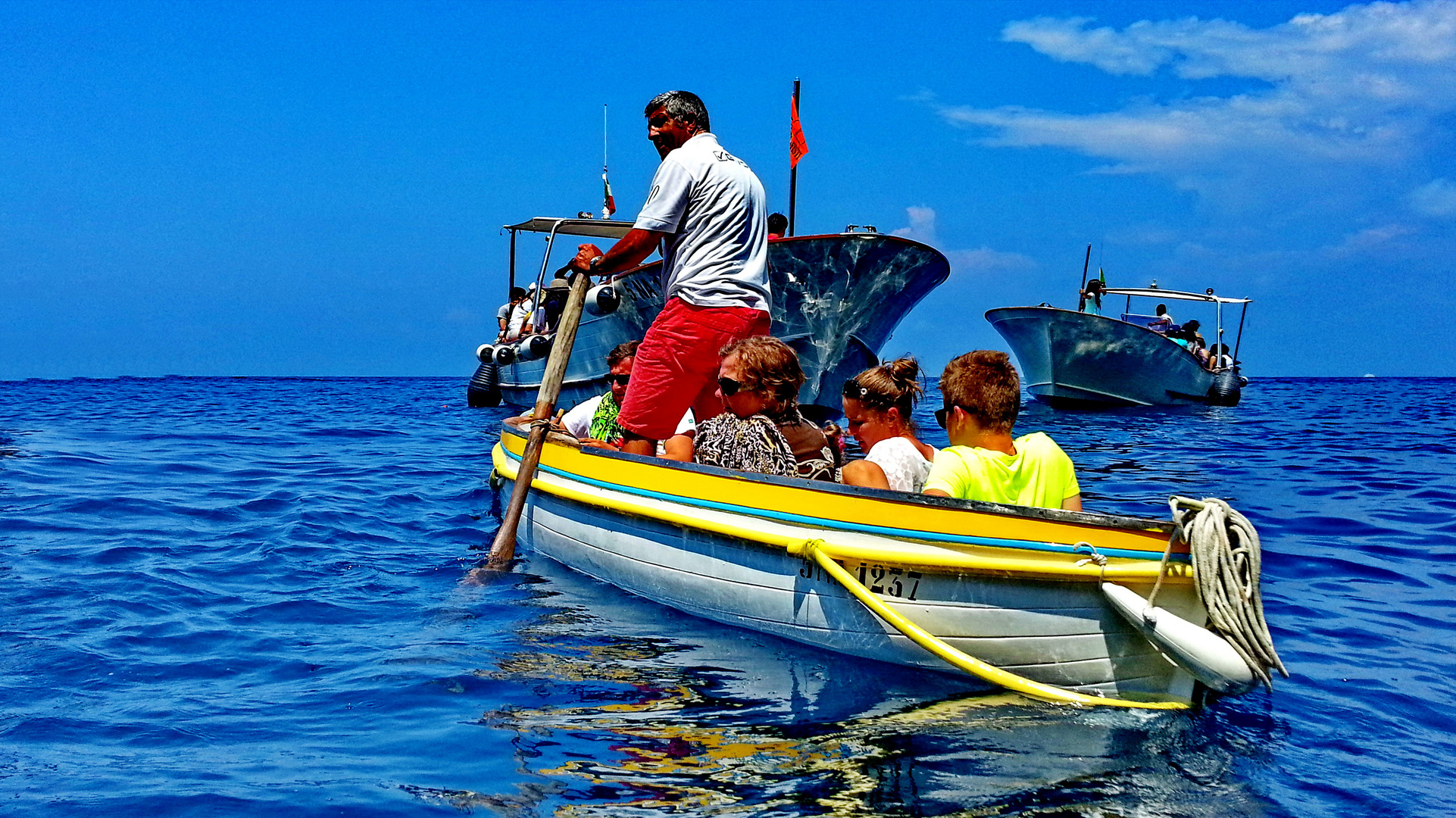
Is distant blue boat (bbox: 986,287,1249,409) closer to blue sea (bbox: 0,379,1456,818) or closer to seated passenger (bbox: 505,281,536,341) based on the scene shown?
seated passenger (bbox: 505,281,536,341)

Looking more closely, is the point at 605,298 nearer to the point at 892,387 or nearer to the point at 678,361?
the point at 678,361

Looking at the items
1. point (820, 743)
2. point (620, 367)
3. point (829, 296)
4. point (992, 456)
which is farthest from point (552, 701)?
point (829, 296)

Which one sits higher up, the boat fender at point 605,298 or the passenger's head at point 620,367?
the boat fender at point 605,298

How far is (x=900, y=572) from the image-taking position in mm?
4250

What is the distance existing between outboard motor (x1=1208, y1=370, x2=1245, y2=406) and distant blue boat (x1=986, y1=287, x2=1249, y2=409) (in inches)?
0.8

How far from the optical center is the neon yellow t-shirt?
14.2 ft

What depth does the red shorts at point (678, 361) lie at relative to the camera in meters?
5.77

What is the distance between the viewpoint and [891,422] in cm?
525

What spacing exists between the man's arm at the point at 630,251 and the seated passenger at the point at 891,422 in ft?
4.52

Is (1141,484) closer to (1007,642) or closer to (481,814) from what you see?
(1007,642)

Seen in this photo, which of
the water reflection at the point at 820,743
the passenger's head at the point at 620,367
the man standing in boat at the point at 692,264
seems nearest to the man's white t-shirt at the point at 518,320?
the passenger's head at the point at 620,367

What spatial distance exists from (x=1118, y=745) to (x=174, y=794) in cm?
317

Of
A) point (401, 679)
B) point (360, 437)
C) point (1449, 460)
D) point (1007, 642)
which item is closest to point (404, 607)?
Result: point (401, 679)

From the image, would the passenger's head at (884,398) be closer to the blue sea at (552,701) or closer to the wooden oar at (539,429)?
the blue sea at (552,701)
